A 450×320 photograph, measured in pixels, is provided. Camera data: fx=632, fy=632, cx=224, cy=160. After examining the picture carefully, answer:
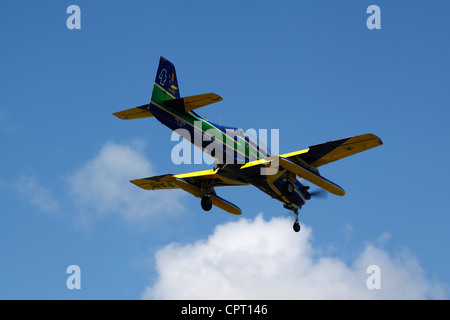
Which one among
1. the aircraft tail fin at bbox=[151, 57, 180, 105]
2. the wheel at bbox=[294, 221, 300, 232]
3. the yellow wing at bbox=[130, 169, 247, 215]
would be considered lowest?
the wheel at bbox=[294, 221, 300, 232]

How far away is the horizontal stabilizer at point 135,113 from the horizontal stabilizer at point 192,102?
4.46 ft

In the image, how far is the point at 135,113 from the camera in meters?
29.6

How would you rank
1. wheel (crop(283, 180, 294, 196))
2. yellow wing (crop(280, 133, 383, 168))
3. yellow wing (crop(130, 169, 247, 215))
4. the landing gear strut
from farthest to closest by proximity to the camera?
the landing gear strut
yellow wing (crop(130, 169, 247, 215))
wheel (crop(283, 180, 294, 196))
yellow wing (crop(280, 133, 383, 168))

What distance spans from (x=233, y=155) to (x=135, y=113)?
5.11m

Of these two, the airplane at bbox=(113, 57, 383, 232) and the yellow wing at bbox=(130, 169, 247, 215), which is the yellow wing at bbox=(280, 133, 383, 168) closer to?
the airplane at bbox=(113, 57, 383, 232)

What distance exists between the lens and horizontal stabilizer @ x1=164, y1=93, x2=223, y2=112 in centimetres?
2648

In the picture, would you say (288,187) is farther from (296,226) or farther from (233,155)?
(233,155)

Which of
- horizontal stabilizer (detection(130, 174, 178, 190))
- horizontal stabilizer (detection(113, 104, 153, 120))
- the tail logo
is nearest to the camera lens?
the tail logo

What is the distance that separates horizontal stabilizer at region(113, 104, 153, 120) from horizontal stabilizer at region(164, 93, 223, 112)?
1359mm

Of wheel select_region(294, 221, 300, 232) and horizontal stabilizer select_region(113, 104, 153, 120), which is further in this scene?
wheel select_region(294, 221, 300, 232)

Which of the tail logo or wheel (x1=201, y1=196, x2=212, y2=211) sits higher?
the tail logo

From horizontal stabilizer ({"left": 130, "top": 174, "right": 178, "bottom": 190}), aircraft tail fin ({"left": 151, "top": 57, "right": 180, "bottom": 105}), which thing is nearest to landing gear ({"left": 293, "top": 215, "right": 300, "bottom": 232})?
horizontal stabilizer ({"left": 130, "top": 174, "right": 178, "bottom": 190})

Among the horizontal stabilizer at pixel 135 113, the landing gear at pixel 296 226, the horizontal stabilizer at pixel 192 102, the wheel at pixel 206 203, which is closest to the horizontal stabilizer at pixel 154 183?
the wheel at pixel 206 203
